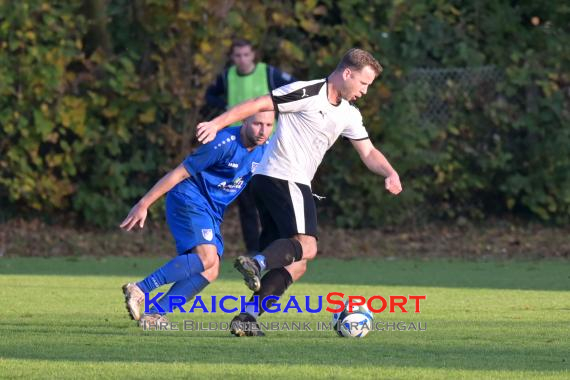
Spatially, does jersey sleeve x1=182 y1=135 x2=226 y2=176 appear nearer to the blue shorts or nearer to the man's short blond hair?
the blue shorts

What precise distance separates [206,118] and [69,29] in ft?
6.60

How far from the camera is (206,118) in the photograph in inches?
637

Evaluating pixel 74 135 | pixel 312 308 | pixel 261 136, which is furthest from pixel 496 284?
pixel 74 135

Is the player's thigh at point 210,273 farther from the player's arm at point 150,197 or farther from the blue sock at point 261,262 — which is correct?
the blue sock at point 261,262

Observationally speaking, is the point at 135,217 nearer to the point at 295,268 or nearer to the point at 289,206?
the point at 289,206

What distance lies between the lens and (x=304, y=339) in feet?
24.2

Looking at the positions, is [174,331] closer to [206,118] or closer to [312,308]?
[312,308]

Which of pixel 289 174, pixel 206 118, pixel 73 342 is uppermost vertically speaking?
pixel 206 118

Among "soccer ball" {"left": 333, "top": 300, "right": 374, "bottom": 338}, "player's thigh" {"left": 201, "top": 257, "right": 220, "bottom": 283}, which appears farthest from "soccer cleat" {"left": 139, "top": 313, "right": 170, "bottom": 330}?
"soccer ball" {"left": 333, "top": 300, "right": 374, "bottom": 338}

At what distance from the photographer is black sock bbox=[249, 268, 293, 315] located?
7.66m

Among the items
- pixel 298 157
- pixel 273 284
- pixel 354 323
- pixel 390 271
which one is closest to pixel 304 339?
pixel 354 323

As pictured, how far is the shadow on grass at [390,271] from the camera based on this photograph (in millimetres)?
11781

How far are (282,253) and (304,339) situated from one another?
0.53 meters

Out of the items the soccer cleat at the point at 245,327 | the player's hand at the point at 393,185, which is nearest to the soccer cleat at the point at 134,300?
the soccer cleat at the point at 245,327
